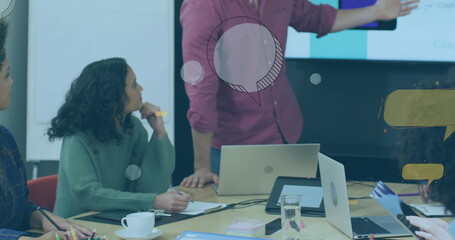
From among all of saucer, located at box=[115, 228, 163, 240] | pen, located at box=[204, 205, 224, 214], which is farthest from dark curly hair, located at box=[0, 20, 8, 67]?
pen, located at box=[204, 205, 224, 214]

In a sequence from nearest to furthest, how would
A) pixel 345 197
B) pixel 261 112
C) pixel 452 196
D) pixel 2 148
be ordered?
pixel 452 196 < pixel 345 197 < pixel 2 148 < pixel 261 112

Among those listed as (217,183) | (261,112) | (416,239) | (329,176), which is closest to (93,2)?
(261,112)

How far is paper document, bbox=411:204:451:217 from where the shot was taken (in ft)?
5.80

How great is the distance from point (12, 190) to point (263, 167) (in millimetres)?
904

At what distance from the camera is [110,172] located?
7.22 ft

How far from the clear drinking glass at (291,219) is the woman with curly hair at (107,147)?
0.43m

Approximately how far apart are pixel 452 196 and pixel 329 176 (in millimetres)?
556

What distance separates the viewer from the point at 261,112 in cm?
302

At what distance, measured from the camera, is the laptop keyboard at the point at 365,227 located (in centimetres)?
153

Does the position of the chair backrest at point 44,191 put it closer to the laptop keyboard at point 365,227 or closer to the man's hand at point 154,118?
the man's hand at point 154,118

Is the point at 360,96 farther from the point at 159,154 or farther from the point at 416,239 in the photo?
the point at 416,239
